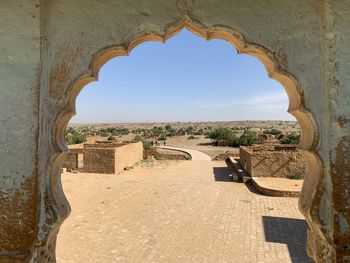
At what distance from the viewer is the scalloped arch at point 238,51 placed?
6.75 feet

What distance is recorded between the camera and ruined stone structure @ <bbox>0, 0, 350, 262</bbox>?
1985 mm

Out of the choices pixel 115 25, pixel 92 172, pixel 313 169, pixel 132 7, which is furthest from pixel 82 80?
pixel 92 172

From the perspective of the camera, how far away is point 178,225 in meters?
9.25

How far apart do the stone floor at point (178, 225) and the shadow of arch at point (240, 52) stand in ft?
17.6

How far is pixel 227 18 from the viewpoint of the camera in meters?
2.11

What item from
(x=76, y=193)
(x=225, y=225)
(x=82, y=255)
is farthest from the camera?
(x=76, y=193)

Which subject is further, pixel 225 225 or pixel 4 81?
pixel 225 225

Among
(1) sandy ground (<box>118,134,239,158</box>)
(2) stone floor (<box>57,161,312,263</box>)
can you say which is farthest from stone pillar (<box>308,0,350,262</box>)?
(1) sandy ground (<box>118,134,239,158</box>)

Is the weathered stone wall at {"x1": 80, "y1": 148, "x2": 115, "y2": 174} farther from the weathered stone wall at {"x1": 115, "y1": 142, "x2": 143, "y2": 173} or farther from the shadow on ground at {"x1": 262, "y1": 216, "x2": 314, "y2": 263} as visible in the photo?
the shadow on ground at {"x1": 262, "y1": 216, "x2": 314, "y2": 263}

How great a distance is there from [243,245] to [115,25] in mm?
7162

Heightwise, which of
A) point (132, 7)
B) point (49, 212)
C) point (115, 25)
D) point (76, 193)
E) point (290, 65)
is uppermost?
point (132, 7)

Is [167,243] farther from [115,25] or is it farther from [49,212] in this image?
[115,25]

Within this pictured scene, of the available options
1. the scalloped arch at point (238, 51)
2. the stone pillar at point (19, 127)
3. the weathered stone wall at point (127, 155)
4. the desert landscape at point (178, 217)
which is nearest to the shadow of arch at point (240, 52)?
the scalloped arch at point (238, 51)

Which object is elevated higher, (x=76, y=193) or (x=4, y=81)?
(x=4, y=81)
